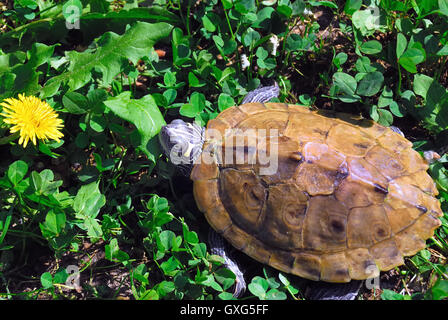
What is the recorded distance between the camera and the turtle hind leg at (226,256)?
371 cm

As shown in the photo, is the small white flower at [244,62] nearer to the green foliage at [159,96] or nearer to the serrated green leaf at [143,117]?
the green foliage at [159,96]

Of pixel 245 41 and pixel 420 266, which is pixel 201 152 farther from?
pixel 420 266

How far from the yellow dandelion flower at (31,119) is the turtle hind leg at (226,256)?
5.33ft

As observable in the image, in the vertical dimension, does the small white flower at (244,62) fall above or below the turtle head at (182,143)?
above

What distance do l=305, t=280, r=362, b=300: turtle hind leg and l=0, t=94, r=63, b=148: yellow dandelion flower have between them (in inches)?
99.7

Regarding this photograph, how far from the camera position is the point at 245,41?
14.6 ft

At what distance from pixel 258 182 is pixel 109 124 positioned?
1.46m

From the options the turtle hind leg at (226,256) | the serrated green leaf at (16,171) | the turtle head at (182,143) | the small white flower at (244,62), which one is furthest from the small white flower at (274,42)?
the serrated green leaf at (16,171)

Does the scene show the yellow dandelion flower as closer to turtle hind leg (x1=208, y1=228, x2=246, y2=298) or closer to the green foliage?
the green foliage

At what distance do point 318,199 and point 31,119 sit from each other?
2384mm

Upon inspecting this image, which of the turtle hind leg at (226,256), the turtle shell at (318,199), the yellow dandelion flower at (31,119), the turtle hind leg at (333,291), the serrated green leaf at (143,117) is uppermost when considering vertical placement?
the yellow dandelion flower at (31,119)

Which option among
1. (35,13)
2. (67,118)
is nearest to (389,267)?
(67,118)

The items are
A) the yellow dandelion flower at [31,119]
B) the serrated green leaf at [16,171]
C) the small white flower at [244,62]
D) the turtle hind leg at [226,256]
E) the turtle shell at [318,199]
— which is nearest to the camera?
the yellow dandelion flower at [31,119]

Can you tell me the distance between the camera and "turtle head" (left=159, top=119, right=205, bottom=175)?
378 centimetres
